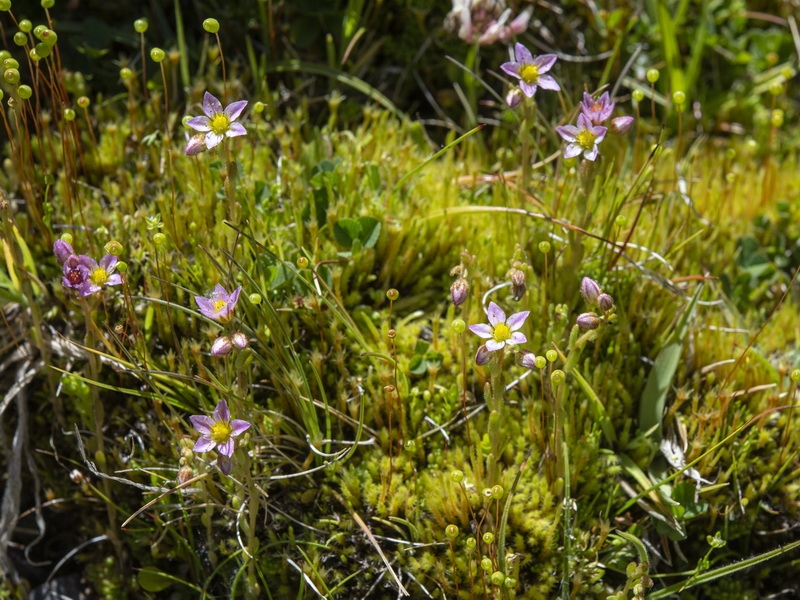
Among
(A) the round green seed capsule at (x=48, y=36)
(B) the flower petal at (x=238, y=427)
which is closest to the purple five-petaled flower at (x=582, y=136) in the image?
(B) the flower petal at (x=238, y=427)

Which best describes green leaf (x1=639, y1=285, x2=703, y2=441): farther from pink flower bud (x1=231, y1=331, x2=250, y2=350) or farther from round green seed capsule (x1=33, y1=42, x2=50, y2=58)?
round green seed capsule (x1=33, y1=42, x2=50, y2=58)

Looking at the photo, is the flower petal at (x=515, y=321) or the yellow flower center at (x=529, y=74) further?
the yellow flower center at (x=529, y=74)

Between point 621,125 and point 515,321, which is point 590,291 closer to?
point 515,321

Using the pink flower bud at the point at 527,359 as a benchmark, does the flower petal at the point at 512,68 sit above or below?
above

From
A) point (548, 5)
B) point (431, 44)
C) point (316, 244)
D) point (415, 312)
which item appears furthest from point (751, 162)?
point (316, 244)

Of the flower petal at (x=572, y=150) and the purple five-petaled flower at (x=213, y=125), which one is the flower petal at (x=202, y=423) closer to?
the purple five-petaled flower at (x=213, y=125)

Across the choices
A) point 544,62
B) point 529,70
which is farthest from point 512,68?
point 544,62

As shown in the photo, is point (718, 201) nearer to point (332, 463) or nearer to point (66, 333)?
point (332, 463)

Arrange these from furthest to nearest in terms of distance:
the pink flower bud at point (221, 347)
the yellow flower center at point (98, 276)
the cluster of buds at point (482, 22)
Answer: the cluster of buds at point (482, 22) < the yellow flower center at point (98, 276) < the pink flower bud at point (221, 347)
